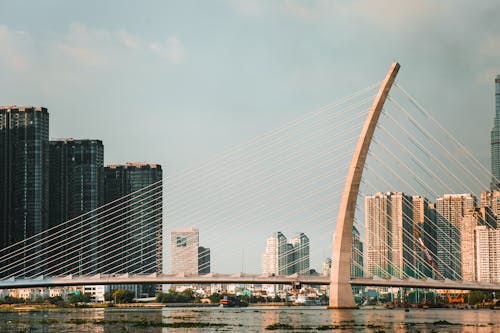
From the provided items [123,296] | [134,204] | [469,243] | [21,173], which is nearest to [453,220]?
[469,243]

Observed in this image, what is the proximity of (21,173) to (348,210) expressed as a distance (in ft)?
246

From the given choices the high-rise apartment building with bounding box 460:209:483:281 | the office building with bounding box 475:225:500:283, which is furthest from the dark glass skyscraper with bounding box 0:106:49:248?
the office building with bounding box 475:225:500:283

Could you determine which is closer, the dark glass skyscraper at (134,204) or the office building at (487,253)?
the office building at (487,253)

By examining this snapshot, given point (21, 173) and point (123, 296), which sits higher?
point (21, 173)

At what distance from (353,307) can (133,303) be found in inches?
3090

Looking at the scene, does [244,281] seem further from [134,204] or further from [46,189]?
[134,204]

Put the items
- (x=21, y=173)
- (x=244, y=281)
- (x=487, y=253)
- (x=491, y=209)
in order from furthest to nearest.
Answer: (x=491, y=209) < (x=487, y=253) < (x=21, y=173) < (x=244, y=281)

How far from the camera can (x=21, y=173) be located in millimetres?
A: 136875

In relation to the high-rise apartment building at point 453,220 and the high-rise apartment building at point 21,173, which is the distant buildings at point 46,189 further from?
the high-rise apartment building at point 453,220

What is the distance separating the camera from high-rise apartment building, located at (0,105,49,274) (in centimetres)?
13600

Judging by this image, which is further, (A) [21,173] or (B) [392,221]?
(B) [392,221]

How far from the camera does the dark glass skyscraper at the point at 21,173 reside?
136 metres

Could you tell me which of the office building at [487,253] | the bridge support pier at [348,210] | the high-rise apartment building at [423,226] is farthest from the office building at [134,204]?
the bridge support pier at [348,210]

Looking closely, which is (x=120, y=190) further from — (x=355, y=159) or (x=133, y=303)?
(x=355, y=159)
